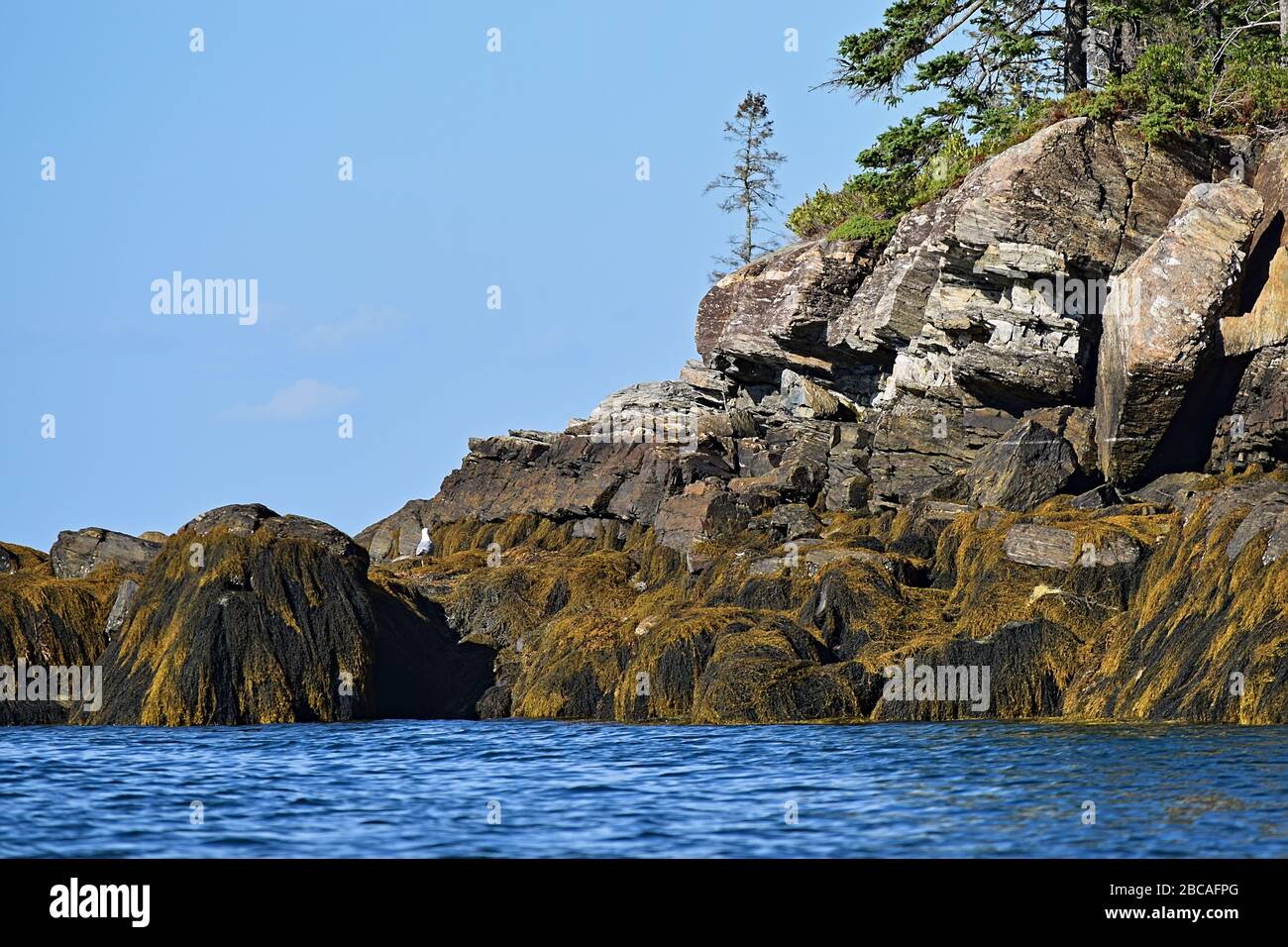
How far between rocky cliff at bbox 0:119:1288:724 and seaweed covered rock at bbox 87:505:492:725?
0.05 m

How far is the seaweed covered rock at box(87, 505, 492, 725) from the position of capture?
2352 cm

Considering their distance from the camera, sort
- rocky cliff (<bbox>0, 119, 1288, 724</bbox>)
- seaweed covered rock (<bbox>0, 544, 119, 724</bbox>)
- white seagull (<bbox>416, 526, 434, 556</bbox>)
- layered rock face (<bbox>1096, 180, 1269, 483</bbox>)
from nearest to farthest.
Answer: rocky cliff (<bbox>0, 119, 1288, 724</bbox>)
seaweed covered rock (<bbox>0, 544, 119, 724</bbox>)
layered rock face (<bbox>1096, 180, 1269, 483</bbox>)
white seagull (<bbox>416, 526, 434, 556</bbox>)

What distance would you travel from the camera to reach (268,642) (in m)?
23.9

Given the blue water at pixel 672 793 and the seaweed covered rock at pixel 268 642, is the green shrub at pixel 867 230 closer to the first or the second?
the seaweed covered rock at pixel 268 642

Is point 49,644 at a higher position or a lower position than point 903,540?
lower

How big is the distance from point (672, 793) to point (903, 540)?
12286 mm

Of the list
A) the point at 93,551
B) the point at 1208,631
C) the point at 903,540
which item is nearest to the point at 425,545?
the point at 93,551

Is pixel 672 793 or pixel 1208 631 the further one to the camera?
pixel 1208 631

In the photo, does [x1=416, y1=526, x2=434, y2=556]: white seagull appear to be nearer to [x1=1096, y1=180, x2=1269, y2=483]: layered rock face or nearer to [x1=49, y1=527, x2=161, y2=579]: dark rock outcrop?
[x1=49, y1=527, x2=161, y2=579]: dark rock outcrop

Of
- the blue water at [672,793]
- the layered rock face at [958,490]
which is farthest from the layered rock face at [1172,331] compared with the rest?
the blue water at [672,793]

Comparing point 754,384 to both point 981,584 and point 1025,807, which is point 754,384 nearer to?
point 981,584

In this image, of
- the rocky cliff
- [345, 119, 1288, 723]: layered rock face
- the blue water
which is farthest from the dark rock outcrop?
the blue water

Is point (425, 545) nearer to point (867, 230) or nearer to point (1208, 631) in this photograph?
point (867, 230)
